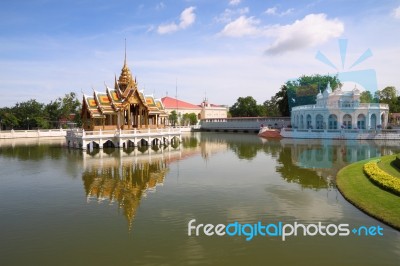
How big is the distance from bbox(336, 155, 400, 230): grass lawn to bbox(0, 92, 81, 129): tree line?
6130 cm

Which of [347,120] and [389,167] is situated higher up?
[347,120]

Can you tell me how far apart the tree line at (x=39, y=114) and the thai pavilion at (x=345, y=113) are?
4602 centimetres

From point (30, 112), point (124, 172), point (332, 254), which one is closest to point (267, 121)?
point (30, 112)

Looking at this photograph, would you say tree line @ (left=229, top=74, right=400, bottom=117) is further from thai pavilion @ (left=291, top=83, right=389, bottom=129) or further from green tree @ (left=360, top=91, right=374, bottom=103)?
thai pavilion @ (left=291, top=83, right=389, bottom=129)

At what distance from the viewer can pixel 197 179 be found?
19.6 m

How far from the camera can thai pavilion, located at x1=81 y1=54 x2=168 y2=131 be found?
124 ft

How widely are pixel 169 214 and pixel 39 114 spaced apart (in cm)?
6514

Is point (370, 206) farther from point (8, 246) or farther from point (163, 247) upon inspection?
point (8, 246)

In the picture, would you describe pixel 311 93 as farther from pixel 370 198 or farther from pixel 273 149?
pixel 370 198

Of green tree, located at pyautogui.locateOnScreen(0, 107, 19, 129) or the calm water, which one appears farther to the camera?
green tree, located at pyautogui.locateOnScreen(0, 107, 19, 129)

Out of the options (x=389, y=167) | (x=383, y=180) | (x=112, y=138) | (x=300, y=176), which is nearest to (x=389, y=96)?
(x=389, y=167)

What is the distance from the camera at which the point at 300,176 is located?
20172mm

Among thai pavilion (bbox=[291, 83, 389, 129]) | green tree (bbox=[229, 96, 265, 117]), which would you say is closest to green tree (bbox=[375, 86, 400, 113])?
thai pavilion (bbox=[291, 83, 389, 129])

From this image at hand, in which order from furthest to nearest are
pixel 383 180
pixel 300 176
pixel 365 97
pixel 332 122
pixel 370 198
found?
pixel 365 97 < pixel 332 122 < pixel 300 176 < pixel 383 180 < pixel 370 198
